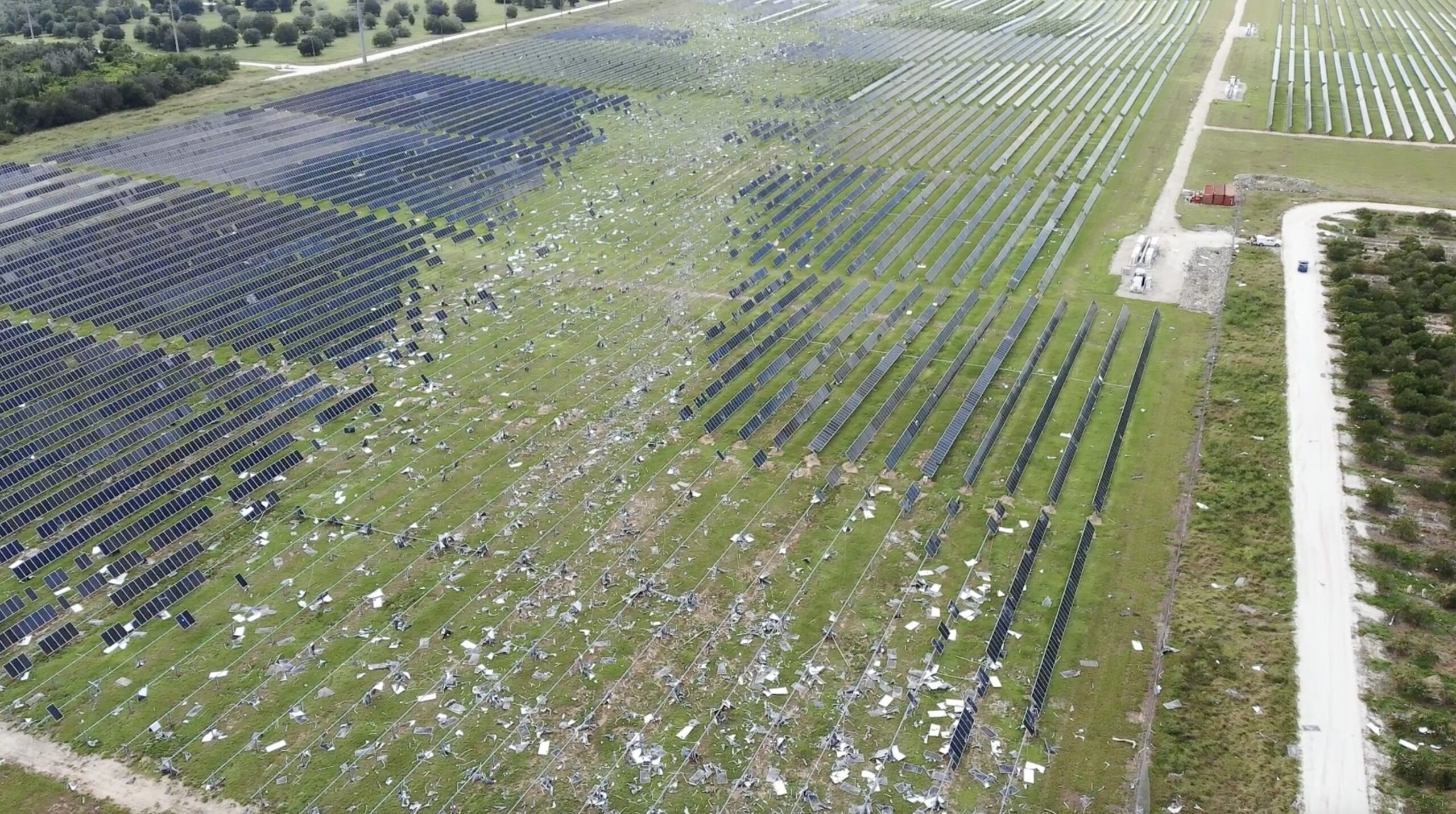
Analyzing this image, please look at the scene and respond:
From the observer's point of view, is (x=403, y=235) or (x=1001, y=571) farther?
(x=403, y=235)

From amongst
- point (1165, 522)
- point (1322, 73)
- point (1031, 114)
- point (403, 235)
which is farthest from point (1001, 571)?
point (1322, 73)

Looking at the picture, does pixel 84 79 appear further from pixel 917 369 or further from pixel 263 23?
pixel 917 369

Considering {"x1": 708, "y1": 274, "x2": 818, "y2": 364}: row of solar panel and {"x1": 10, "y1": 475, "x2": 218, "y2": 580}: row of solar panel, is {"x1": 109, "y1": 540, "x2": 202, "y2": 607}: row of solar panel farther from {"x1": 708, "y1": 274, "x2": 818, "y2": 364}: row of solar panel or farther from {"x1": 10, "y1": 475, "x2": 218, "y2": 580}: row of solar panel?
{"x1": 708, "y1": 274, "x2": 818, "y2": 364}: row of solar panel

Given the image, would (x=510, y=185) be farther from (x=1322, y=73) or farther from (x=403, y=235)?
(x=1322, y=73)

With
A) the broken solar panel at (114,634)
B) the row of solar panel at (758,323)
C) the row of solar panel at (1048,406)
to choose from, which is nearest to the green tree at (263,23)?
the row of solar panel at (758,323)

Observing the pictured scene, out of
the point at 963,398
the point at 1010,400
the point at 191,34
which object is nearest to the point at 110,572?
the point at 963,398

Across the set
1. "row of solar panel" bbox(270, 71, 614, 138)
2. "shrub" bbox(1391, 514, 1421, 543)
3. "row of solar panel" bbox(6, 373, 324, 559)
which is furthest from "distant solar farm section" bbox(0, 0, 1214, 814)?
"row of solar panel" bbox(270, 71, 614, 138)
